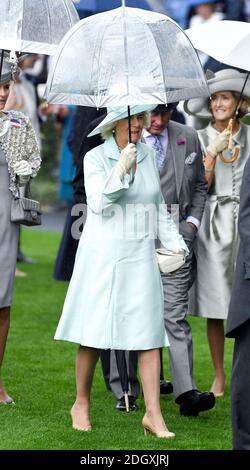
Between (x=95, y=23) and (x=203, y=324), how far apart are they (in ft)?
17.0

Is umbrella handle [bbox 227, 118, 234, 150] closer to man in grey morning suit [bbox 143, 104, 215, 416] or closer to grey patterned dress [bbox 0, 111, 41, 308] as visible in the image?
man in grey morning suit [bbox 143, 104, 215, 416]

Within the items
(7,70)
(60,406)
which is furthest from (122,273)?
(7,70)

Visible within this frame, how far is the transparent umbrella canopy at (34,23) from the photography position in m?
8.05

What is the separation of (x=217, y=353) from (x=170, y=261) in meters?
1.79

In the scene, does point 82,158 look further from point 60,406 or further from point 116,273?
point 60,406

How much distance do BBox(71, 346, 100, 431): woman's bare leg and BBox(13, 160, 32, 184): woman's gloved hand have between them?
1.22m

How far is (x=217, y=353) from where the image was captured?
9.30 meters

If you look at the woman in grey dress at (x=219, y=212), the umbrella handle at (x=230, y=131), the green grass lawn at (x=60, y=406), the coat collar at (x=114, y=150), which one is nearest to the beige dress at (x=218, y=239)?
the woman in grey dress at (x=219, y=212)

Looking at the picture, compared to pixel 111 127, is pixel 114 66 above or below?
above

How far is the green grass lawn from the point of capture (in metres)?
7.48

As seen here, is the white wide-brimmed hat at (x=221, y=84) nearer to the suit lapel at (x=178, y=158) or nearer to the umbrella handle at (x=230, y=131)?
the umbrella handle at (x=230, y=131)

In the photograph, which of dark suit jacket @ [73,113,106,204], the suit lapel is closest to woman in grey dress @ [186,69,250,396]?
the suit lapel
